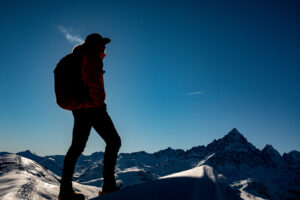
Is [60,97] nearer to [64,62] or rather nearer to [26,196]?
[64,62]

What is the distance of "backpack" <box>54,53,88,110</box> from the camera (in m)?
3.10

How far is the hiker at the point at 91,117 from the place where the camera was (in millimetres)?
3107

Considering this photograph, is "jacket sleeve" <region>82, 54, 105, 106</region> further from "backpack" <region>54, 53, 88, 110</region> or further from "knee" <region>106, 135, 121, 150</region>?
"knee" <region>106, 135, 121, 150</region>

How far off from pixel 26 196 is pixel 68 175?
0.90 meters

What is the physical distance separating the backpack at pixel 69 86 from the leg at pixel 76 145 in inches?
8.5

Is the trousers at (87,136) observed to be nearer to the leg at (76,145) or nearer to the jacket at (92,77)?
the leg at (76,145)

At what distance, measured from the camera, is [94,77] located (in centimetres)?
322

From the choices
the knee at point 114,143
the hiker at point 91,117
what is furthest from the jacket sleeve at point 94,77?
the knee at point 114,143

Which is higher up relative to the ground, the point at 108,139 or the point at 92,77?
the point at 92,77

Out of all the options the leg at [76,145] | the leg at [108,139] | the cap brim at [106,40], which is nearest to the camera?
the leg at [76,145]

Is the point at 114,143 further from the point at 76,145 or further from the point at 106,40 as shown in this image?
the point at 106,40

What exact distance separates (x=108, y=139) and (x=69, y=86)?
1054 mm

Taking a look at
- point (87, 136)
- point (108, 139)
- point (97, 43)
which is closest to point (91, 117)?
point (87, 136)

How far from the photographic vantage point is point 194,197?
144 centimetres
